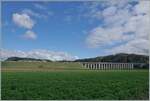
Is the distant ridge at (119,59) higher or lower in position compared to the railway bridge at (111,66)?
higher

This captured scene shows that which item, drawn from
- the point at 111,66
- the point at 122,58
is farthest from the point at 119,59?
the point at 111,66

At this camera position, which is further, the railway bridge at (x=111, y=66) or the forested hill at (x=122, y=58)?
the railway bridge at (x=111, y=66)

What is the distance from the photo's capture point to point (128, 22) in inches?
131

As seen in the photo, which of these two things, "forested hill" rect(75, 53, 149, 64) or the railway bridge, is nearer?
"forested hill" rect(75, 53, 149, 64)

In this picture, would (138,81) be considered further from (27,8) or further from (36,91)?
(27,8)

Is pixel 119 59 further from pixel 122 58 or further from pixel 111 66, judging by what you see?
pixel 111 66

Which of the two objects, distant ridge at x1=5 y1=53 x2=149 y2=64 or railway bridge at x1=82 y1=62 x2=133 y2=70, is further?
railway bridge at x1=82 y1=62 x2=133 y2=70

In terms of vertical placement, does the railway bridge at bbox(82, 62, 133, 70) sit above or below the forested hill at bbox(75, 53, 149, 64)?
below

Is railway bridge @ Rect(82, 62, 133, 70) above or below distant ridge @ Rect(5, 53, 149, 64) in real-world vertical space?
below

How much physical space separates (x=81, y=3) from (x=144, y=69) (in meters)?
0.85

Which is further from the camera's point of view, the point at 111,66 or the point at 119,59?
the point at 111,66

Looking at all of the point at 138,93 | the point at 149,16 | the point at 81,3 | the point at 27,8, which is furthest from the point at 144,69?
the point at 27,8

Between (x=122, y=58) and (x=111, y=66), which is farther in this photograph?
(x=111, y=66)

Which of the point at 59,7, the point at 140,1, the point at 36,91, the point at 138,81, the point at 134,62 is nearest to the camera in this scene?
the point at 140,1
